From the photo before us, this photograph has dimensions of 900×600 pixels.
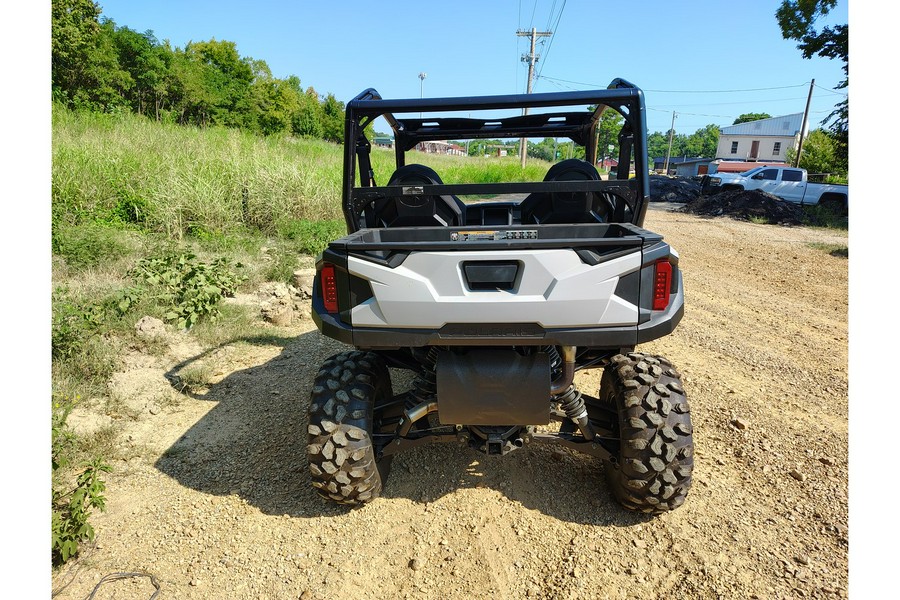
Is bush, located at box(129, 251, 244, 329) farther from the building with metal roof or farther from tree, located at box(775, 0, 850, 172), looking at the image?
the building with metal roof

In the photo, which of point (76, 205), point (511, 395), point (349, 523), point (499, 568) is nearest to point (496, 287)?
point (511, 395)

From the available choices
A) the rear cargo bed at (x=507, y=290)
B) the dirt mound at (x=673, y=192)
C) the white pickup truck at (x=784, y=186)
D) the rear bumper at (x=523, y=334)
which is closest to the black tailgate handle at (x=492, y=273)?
the rear cargo bed at (x=507, y=290)

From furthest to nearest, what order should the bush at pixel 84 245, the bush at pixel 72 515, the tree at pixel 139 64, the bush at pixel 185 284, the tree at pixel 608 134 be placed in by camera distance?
the tree at pixel 608 134 < the tree at pixel 139 64 < the bush at pixel 84 245 < the bush at pixel 185 284 < the bush at pixel 72 515

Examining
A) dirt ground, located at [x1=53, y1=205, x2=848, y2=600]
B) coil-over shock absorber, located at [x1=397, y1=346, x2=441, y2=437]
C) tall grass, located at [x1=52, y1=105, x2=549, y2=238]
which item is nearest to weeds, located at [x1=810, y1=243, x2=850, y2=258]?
tall grass, located at [x1=52, y1=105, x2=549, y2=238]

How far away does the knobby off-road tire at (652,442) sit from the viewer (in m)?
2.48

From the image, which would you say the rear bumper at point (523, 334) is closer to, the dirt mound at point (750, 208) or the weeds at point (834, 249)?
the weeds at point (834, 249)

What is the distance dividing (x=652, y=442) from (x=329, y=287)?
1.62m

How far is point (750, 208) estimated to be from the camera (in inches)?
674

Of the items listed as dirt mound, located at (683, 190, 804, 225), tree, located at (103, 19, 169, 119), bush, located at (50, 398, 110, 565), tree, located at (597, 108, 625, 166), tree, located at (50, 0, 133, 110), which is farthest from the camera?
tree, located at (597, 108, 625, 166)

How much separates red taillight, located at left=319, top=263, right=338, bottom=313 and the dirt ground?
111 cm

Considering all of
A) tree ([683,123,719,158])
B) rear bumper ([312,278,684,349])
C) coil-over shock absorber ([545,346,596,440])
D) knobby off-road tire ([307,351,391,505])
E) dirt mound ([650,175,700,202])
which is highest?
tree ([683,123,719,158])

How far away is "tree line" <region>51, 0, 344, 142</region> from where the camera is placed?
61.8ft

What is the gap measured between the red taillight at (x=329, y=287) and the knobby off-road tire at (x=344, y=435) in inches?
16.1

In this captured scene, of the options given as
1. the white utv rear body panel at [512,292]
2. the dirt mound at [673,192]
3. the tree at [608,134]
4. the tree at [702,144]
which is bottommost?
the white utv rear body panel at [512,292]
